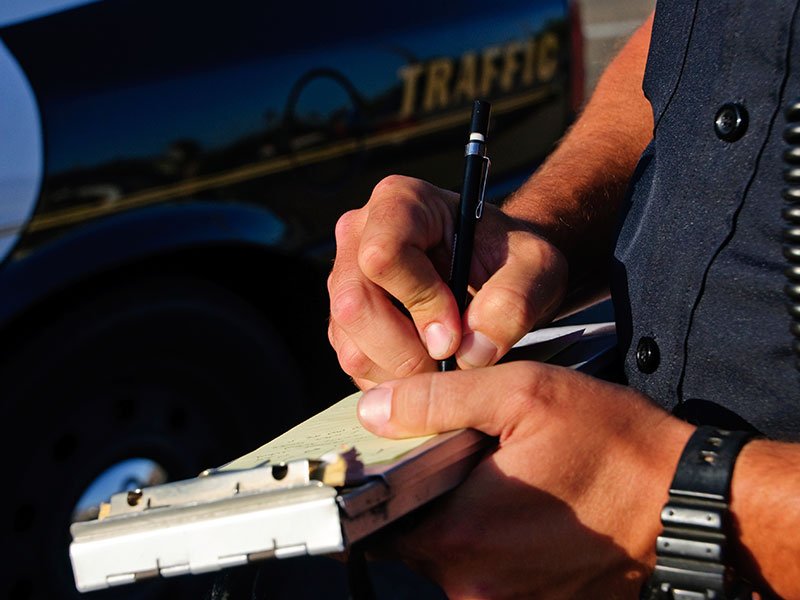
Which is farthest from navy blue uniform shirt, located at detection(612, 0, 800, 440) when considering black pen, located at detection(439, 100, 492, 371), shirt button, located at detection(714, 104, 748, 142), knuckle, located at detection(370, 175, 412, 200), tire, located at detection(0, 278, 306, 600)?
tire, located at detection(0, 278, 306, 600)

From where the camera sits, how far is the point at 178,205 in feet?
8.63

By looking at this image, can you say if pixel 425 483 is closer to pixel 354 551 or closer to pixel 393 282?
pixel 354 551

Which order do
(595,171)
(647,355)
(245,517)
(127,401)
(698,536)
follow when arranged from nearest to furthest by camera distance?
(245,517)
(698,536)
(647,355)
(595,171)
(127,401)

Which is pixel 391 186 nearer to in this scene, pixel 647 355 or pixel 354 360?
pixel 354 360

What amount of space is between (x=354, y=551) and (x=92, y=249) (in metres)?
1.72

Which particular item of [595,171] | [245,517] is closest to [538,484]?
[245,517]

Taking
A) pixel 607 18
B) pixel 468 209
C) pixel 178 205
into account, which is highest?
pixel 468 209

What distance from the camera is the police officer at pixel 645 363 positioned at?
39.7 inches

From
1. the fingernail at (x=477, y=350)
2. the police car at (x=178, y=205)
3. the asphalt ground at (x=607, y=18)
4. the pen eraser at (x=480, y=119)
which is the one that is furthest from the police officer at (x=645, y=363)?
the asphalt ground at (x=607, y=18)

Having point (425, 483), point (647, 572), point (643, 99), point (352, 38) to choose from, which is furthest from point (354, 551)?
point (352, 38)

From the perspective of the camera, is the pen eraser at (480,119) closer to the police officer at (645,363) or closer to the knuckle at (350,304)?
the police officer at (645,363)

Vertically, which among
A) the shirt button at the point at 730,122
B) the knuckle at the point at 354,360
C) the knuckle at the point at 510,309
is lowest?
the knuckle at the point at 354,360

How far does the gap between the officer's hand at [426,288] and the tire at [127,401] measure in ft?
4.05

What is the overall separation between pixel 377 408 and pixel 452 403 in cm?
9
